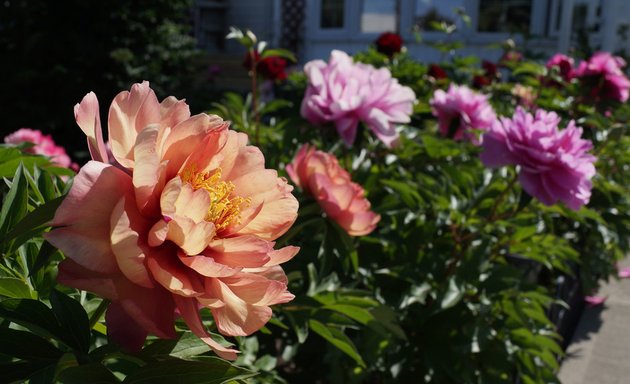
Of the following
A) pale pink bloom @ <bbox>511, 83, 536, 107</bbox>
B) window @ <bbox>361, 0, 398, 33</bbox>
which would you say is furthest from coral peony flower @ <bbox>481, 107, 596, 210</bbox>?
window @ <bbox>361, 0, 398, 33</bbox>

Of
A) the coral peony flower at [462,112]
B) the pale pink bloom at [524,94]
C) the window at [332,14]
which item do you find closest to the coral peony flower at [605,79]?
the pale pink bloom at [524,94]

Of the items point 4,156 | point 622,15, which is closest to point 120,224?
point 4,156

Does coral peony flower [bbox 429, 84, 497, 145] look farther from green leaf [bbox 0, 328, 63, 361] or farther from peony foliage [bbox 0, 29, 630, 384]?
green leaf [bbox 0, 328, 63, 361]

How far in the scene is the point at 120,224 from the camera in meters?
0.49

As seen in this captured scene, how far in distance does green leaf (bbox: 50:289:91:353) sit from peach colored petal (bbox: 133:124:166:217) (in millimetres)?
102

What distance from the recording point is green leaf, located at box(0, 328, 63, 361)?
53 cm

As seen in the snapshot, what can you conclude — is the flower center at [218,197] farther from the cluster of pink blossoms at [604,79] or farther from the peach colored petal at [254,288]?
the cluster of pink blossoms at [604,79]

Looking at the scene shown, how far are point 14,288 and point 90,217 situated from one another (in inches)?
5.1

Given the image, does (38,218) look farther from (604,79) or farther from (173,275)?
(604,79)

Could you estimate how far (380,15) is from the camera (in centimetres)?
1194

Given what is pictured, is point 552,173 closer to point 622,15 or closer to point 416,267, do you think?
point 416,267

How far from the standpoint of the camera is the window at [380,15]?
39.1ft

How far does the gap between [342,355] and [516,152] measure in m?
0.55

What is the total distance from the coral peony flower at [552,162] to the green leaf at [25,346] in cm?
113
